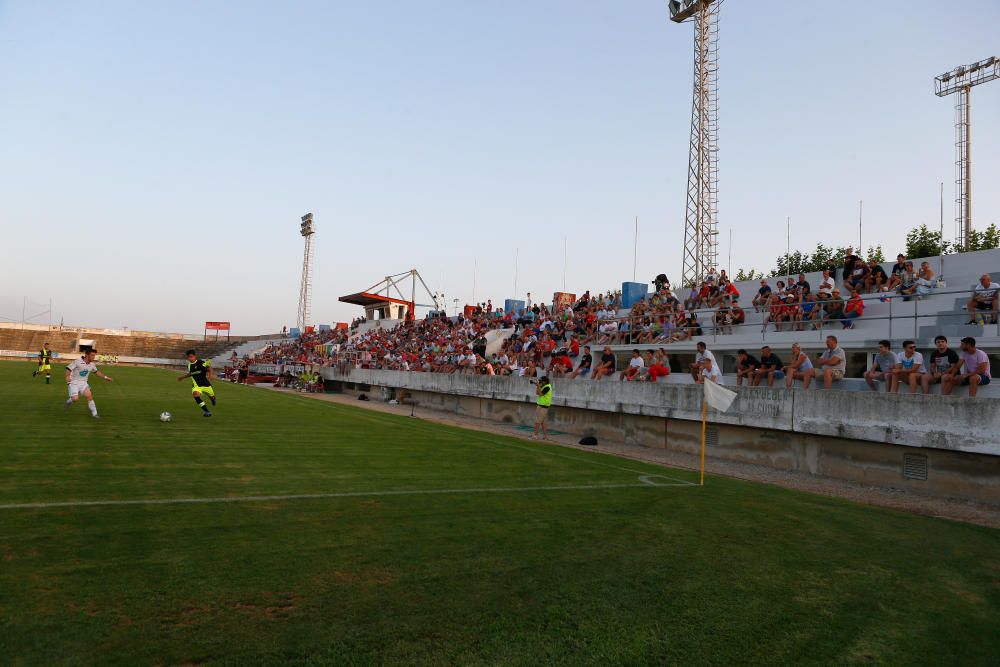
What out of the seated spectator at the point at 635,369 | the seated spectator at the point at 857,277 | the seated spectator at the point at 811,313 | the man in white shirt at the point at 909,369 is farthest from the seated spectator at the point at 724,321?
the man in white shirt at the point at 909,369

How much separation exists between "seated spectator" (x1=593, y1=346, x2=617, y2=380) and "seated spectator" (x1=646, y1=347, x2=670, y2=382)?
8.06ft

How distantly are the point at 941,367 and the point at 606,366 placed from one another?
10.7 m

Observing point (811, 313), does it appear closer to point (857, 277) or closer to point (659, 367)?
point (857, 277)

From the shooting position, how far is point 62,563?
514cm

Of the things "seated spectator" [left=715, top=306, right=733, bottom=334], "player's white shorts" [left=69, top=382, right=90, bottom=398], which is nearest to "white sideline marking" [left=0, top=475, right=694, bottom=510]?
"seated spectator" [left=715, top=306, right=733, bottom=334]

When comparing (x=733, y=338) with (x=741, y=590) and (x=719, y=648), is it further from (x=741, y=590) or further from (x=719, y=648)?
(x=719, y=648)

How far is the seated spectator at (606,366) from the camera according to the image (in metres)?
22.2

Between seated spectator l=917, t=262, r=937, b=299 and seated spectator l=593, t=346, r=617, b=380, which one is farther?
seated spectator l=593, t=346, r=617, b=380

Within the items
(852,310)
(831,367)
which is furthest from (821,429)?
(852,310)

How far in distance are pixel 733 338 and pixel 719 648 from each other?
16152 millimetres

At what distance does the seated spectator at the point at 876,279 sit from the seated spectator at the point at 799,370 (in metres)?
4.52

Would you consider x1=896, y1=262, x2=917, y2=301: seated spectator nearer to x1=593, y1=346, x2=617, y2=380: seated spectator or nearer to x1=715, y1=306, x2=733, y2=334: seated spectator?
x1=715, y1=306, x2=733, y2=334: seated spectator

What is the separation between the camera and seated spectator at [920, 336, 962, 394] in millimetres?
12523

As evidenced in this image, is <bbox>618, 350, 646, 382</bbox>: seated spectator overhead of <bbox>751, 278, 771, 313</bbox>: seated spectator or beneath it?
beneath
